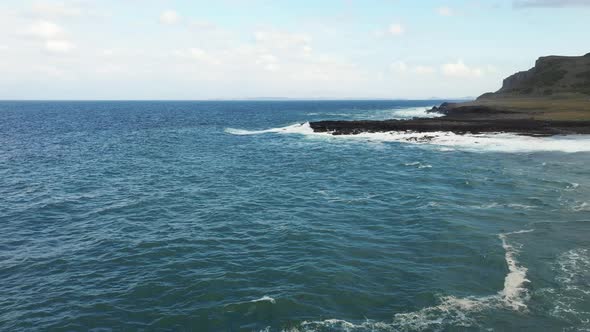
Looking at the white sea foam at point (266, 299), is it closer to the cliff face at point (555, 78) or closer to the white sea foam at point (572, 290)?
the white sea foam at point (572, 290)

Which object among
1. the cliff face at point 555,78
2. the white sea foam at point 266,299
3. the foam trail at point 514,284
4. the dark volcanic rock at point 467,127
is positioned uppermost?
the cliff face at point 555,78

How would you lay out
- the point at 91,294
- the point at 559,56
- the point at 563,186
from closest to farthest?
the point at 91,294
the point at 563,186
the point at 559,56

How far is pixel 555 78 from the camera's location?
146 meters

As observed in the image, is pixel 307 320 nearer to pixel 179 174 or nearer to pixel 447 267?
pixel 447 267

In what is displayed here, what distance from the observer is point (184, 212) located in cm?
3294

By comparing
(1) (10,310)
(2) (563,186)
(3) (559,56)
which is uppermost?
(3) (559,56)

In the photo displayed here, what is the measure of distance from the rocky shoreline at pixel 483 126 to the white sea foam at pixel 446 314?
58912 millimetres

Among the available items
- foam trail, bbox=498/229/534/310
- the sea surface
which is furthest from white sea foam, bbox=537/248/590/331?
foam trail, bbox=498/229/534/310

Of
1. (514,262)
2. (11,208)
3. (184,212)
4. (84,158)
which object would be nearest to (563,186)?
(514,262)

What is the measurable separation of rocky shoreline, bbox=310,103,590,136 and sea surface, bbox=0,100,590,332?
69.3 ft

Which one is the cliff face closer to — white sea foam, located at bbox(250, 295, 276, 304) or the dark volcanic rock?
the dark volcanic rock

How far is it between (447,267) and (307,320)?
29.4 feet

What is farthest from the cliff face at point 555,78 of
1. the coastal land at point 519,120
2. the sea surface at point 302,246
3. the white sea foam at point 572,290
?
the white sea foam at point 572,290

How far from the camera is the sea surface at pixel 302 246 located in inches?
696
